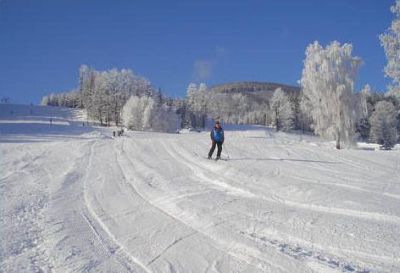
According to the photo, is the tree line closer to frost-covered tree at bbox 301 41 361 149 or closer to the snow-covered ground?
frost-covered tree at bbox 301 41 361 149

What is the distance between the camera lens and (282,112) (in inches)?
3957

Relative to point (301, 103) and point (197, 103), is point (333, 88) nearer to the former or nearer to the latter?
point (301, 103)

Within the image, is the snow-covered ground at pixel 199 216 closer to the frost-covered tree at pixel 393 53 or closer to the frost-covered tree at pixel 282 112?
the frost-covered tree at pixel 393 53

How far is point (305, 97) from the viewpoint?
4459cm

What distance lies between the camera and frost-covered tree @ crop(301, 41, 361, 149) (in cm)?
4034

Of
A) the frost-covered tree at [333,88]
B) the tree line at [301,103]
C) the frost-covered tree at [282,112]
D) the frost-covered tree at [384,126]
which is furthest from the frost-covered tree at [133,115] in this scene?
the frost-covered tree at [333,88]

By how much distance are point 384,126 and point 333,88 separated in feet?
150

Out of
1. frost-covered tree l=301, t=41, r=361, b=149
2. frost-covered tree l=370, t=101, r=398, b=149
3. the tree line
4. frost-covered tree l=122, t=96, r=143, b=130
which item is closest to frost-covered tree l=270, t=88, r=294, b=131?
the tree line

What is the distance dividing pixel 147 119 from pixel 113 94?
66.3ft

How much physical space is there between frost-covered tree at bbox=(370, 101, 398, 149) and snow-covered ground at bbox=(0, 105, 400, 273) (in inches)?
2612

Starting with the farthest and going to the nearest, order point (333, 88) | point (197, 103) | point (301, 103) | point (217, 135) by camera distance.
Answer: point (197, 103)
point (301, 103)
point (333, 88)
point (217, 135)

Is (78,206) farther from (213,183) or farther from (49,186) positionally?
(213,183)

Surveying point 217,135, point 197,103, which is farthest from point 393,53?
point 197,103

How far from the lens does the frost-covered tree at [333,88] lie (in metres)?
40.3
